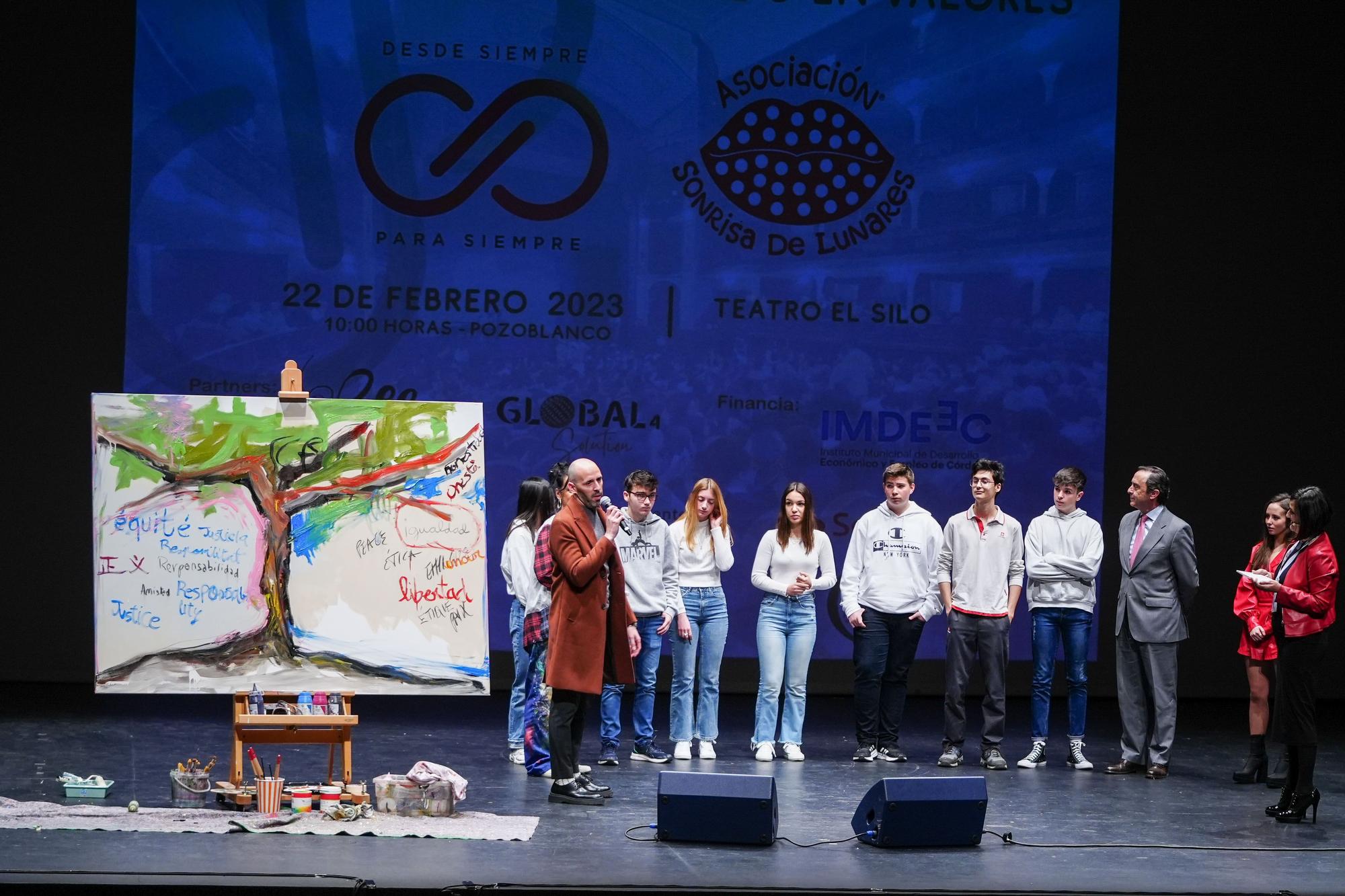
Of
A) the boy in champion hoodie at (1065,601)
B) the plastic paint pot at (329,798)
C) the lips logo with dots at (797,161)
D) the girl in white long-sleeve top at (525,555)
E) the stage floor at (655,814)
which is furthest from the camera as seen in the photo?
the lips logo with dots at (797,161)

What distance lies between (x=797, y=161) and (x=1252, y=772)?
4754 millimetres

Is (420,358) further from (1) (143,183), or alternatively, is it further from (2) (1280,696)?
(2) (1280,696)

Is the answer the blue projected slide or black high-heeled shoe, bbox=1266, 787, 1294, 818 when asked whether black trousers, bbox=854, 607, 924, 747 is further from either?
the blue projected slide

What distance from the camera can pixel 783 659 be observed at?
7.43m

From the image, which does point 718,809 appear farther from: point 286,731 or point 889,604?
point 889,604

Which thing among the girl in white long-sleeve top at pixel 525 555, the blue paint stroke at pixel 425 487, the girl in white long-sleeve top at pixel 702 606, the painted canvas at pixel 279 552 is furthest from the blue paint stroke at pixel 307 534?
the girl in white long-sleeve top at pixel 702 606

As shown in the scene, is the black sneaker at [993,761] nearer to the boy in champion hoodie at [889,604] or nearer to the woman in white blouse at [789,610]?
the boy in champion hoodie at [889,604]

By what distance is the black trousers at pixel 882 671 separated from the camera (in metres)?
7.28

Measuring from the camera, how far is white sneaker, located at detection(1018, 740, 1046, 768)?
7238mm

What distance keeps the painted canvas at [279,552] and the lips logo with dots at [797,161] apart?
3912mm

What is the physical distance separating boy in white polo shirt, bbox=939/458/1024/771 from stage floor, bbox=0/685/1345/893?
0.20 meters

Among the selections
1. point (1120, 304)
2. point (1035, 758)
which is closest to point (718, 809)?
point (1035, 758)

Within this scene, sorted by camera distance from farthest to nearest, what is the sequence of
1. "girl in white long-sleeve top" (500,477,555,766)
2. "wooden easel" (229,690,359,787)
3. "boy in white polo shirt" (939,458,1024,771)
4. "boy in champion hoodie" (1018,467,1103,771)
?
1. "boy in champion hoodie" (1018,467,1103,771)
2. "boy in white polo shirt" (939,458,1024,771)
3. "girl in white long-sleeve top" (500,477,555,766)
4. "wooden easel" (229,690,359,787)

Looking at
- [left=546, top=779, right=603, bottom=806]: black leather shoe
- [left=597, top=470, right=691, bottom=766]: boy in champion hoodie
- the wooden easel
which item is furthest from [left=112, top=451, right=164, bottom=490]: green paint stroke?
[left=597, top=470, right=691, bottom=766]: boy in champion hoodie
